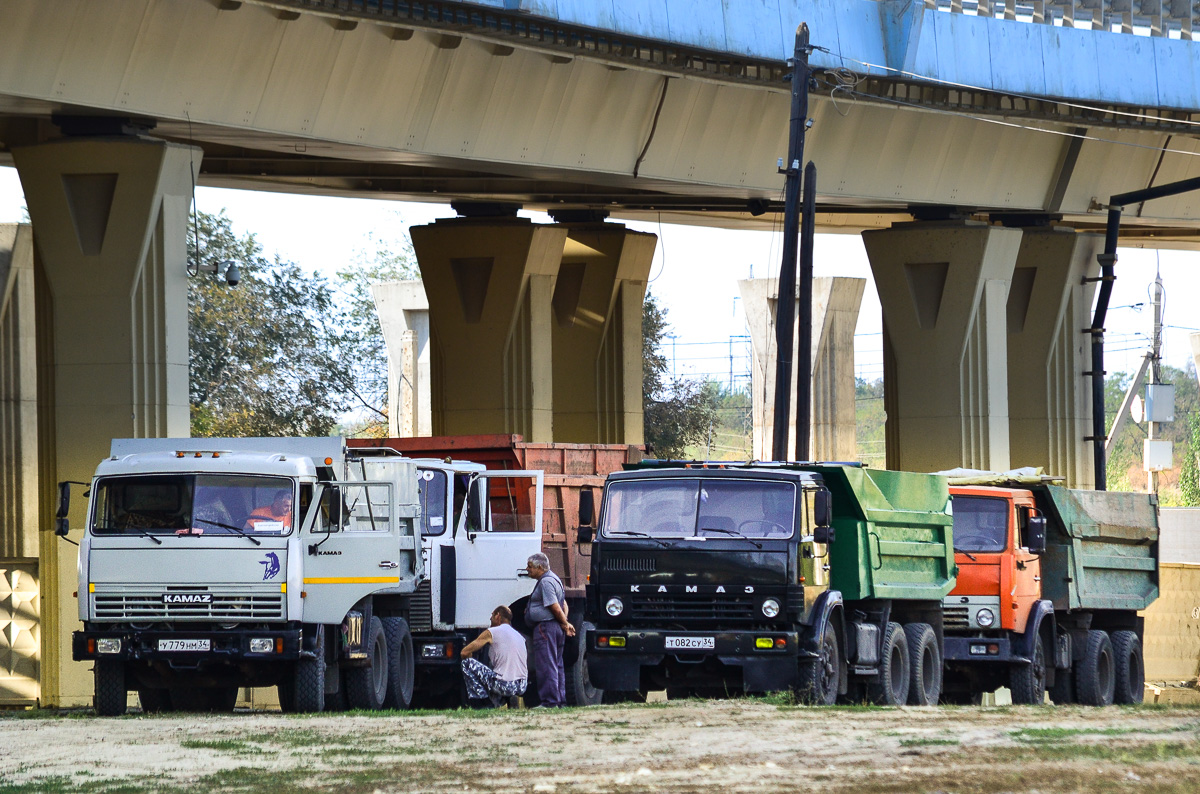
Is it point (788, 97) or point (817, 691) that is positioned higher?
point (788, 97)

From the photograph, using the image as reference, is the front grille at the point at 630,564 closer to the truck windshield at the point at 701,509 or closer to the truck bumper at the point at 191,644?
the truck windshield at the point at 701,509

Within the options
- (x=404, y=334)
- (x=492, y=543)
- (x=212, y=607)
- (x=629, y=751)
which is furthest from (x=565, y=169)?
(x=404, y=334)

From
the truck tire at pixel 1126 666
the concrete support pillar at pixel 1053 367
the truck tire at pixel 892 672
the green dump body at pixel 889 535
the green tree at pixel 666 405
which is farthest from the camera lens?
the green tree at pixel 666 405

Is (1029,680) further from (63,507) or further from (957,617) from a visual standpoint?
(63,507)

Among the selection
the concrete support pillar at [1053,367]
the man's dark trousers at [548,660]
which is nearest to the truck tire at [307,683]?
the man's dark trousers at [548,660]

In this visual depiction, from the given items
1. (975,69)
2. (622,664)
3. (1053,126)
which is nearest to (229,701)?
(622,664)

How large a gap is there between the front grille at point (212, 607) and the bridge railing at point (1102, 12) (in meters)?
15.3

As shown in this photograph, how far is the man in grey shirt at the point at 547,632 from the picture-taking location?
57.3 feet

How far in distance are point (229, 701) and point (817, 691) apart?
5.87 meters

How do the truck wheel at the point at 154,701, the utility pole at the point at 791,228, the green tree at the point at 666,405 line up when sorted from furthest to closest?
the green tree at the point at 666,405, the utility pole at the point at 791,228, the truck wheel at the point at 154,701

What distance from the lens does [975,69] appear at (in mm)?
27609

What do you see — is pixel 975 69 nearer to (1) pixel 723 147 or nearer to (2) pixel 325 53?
(1) pixel 723 147

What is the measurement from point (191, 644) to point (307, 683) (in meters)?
1.07

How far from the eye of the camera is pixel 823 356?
4806cm
